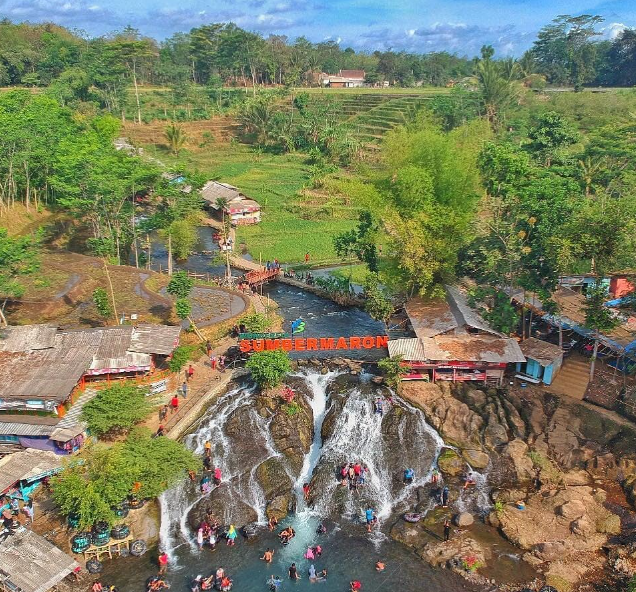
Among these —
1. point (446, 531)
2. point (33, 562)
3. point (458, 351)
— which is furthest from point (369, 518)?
point (33, 562)

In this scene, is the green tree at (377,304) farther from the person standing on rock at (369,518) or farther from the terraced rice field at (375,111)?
the terraced rice field at (375,111)

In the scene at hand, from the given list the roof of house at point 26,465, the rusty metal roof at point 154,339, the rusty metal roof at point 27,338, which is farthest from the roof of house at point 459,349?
the rusty metal roof at point 27,338

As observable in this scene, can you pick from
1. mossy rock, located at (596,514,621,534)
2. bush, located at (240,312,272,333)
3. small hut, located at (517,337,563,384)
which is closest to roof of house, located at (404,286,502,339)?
small hut, located at (517,337,563,384)

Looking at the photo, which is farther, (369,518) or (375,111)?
(375,111)

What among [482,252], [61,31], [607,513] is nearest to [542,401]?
[607,513]

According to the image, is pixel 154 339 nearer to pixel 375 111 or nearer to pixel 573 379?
pixel 573 379
